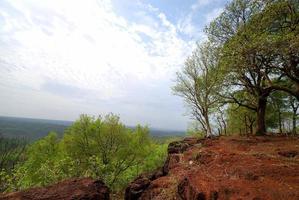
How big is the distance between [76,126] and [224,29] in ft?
77.8

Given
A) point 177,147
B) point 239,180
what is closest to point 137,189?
point 239,180

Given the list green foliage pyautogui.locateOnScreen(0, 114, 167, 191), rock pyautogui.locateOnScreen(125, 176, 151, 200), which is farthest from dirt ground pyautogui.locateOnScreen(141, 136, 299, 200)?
green foliage pyautogui.locateOnScreen(0, 114, 167, 191)

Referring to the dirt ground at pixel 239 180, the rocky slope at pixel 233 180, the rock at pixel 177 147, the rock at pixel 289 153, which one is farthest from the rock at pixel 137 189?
the rock at pixel 177 147

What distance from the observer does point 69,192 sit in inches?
388

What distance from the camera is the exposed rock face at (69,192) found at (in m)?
9.33

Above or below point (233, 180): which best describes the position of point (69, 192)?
below

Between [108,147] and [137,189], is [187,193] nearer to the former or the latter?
[137,189]

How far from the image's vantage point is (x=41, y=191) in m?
9.76

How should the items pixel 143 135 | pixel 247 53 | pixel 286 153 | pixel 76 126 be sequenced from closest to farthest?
pixel 286 153 < pixel 247 53 < pixel 76 126 < pixel 143 135

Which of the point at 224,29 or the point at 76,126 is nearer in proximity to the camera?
the point at 224,29

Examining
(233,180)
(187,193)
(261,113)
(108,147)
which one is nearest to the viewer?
(233,180)

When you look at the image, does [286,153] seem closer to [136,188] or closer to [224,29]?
[136,188]

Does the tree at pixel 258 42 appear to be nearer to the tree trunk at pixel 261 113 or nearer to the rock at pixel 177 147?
the tree trunk at pixel 261 113

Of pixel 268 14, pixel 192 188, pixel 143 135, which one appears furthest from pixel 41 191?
pixel 143 135
